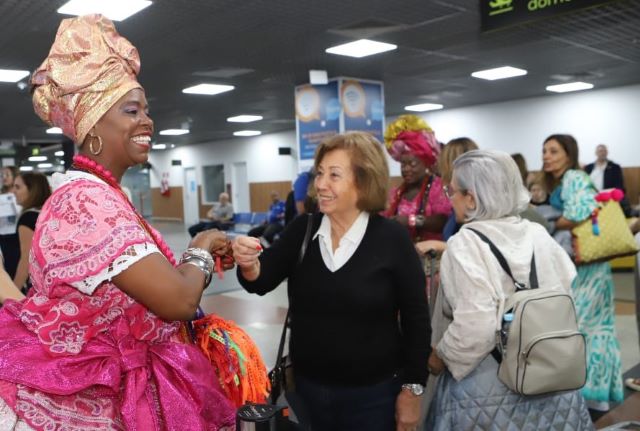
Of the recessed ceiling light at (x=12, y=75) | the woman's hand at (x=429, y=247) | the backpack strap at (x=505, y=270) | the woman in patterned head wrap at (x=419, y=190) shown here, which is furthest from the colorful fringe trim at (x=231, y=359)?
the recessed ceiling light at (x=12, y=75)

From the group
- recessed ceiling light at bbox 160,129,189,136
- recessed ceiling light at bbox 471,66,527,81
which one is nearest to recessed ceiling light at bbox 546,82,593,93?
recessed ceiling light at bbox 471,66,527,81

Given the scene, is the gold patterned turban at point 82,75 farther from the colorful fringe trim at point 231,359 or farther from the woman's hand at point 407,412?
the woman's hand at point 407,412

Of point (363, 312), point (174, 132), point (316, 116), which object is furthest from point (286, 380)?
point (174, 132)

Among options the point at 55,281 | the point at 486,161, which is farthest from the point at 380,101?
the point at 55,281

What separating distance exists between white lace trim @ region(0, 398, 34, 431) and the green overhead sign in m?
3.79

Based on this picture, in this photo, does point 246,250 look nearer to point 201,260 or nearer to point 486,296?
point 201,260

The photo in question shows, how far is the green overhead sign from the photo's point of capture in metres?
3.67

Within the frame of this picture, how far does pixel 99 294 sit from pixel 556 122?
1213cm

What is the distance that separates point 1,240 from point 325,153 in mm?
3952

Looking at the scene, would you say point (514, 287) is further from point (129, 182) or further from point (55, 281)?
point (129, 182)

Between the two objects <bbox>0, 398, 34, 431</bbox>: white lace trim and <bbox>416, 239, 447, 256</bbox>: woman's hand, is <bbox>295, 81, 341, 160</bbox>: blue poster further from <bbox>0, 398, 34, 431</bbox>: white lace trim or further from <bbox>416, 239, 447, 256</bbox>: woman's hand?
<bbox>0, 398, 34, 431</bbox>: white lace trim

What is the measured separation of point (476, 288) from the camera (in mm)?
1913

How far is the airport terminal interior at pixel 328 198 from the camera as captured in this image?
3.84 ft

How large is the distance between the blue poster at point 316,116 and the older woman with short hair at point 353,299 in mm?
6572
